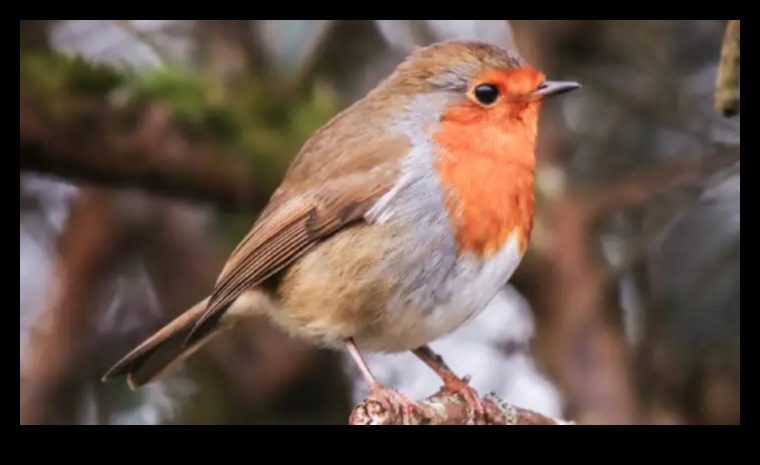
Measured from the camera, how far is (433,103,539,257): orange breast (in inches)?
124

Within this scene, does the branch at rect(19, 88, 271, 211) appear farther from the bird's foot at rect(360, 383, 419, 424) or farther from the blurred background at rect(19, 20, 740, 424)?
the bird's foot at rect(360, 383, 419, 424)

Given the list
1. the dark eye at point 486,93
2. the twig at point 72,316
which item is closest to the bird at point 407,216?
the dark eye at point 486,93

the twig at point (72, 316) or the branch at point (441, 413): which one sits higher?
the twig at point (72, 316)

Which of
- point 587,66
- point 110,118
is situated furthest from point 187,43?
point 587,66

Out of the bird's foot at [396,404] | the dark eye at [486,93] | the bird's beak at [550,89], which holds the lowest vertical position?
the bird's foot at [396,404]

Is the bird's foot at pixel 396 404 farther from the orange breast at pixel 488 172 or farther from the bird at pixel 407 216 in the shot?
the orange breast at pixel 488 172

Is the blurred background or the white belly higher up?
the blurred background

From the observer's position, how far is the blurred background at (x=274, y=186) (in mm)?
4031

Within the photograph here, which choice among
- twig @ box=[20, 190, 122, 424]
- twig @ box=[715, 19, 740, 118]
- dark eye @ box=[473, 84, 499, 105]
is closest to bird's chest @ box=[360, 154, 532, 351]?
dark eye @ box=[473, 84, 499, 105]

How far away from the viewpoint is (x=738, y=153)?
161 inches

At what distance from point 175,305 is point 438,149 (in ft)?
5.44

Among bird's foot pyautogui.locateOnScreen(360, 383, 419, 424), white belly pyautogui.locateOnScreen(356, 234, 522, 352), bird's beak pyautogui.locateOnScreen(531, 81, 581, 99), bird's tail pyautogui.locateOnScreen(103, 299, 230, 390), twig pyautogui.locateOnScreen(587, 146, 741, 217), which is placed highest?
twig pyautogui.locateOnScreen(587, 146, 741, 217)

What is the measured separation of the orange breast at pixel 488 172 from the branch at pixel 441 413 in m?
0.36

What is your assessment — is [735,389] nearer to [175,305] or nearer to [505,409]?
[505,409]
